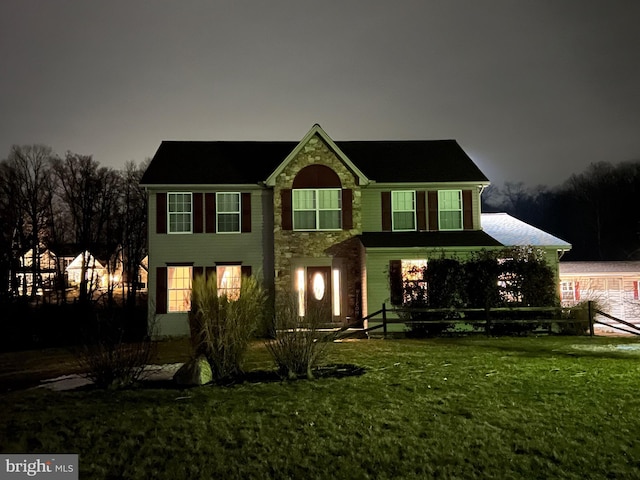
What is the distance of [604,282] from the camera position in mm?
27156

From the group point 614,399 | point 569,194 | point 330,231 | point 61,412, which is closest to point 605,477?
point 614,399

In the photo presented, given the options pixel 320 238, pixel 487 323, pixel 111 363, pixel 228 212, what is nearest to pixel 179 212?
pixel 228 212

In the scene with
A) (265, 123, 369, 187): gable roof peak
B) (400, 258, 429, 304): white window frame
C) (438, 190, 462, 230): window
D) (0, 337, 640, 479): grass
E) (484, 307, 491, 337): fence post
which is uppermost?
(265, 123, 369, 187): gable roof peak

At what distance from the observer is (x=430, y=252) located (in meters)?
21.2

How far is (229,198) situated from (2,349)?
10.2 metres

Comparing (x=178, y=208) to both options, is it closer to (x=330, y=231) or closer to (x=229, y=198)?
(x=229, y=198)

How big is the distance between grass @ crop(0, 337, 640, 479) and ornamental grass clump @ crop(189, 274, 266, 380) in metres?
0.95

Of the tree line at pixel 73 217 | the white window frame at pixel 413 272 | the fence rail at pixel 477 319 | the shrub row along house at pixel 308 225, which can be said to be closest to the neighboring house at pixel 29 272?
the tree line at pixel 73 217

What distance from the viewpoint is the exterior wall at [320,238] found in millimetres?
22234

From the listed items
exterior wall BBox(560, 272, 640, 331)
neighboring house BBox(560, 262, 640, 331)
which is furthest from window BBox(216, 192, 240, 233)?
exterior wall BBox(560, 272, 640, 331)

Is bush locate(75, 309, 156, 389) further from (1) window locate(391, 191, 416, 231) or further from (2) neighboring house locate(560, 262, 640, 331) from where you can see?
(2) neighboring house locate(560, 262, 640, 331)

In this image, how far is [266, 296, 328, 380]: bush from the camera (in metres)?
11.3

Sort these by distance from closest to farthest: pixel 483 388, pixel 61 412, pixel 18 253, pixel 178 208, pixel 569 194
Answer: pixel 61 412 → pixel 483 388 → pixel 178 208 → pixel 18 253 → pixel 569 194

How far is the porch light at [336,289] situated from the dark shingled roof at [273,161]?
12.7 feet
